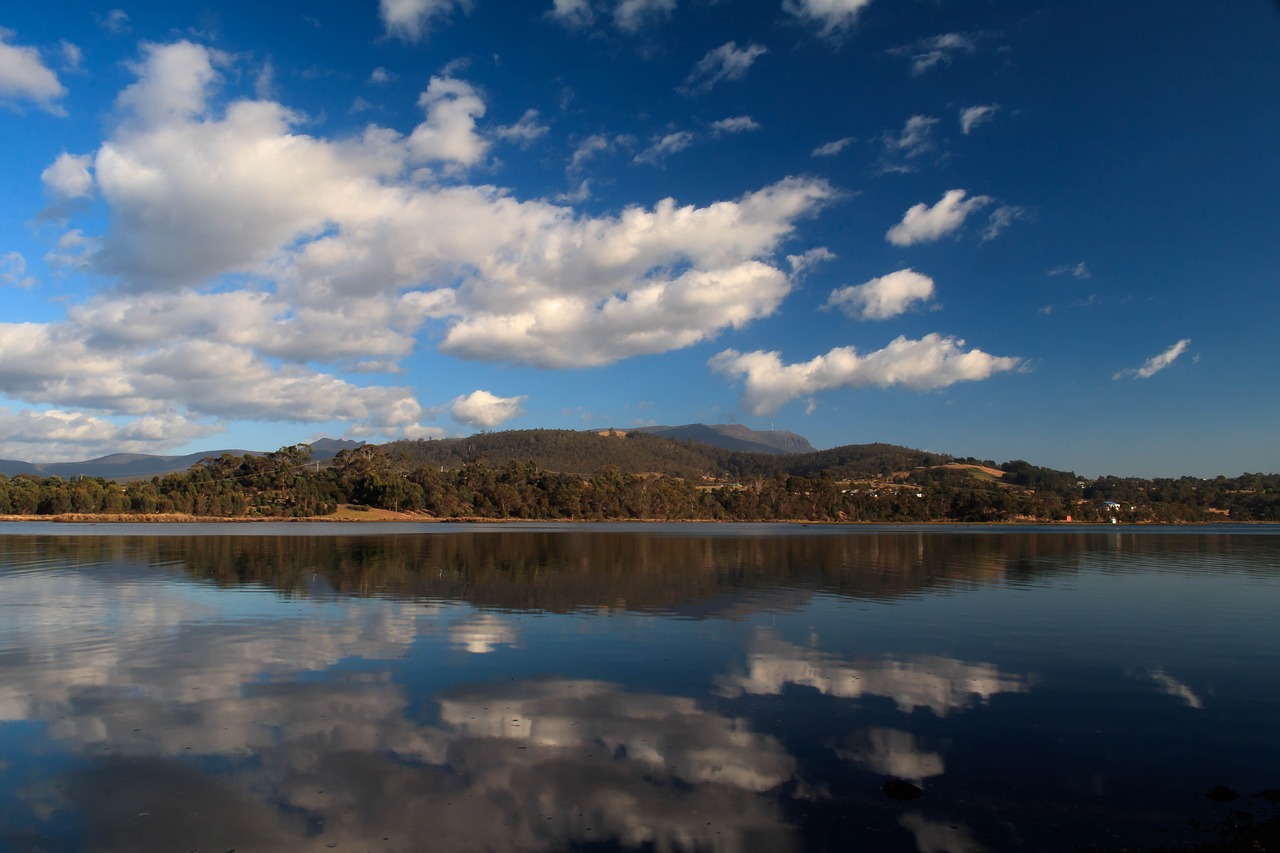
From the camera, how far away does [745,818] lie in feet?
30.9

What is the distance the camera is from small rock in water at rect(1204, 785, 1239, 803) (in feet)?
33.3

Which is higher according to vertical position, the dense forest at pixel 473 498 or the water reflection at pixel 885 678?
the dense forest at pixel 473 498

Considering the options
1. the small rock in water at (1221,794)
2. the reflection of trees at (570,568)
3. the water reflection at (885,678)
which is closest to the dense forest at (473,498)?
the reflection of trees at (570,568)

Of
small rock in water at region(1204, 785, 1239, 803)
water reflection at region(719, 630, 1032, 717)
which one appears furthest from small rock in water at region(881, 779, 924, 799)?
water reflection at region(719, 630, 1032, 717)

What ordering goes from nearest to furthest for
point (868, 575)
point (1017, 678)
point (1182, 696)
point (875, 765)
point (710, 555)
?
1. point (875, 765)
2. point (1182, 696)
3. point (1017, 678)
4. point (868, 575)
5. point (710, 555)

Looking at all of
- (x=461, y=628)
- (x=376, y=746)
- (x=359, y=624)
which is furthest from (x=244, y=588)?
(x=376, y=746)

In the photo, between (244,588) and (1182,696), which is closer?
(1182,696)

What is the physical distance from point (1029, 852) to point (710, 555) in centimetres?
4611

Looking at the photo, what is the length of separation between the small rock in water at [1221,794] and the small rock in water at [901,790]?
11.6ft

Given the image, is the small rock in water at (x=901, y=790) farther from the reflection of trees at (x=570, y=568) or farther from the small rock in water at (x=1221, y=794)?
the reflection of trees at (x=570, y=568)

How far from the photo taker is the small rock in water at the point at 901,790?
10.1 meters

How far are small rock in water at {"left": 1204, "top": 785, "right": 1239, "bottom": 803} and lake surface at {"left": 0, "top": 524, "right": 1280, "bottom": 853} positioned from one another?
0.56ft

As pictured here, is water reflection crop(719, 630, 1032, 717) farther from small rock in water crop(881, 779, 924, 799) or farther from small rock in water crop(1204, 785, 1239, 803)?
small rock in water crop(1204, 785, 1239, 803)

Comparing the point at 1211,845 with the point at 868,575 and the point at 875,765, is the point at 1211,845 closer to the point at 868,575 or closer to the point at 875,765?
the point at 875,765
